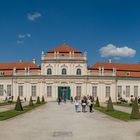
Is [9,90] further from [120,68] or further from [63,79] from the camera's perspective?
[120,68]

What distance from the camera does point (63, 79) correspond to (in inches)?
2650

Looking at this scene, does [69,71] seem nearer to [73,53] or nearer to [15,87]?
[73,53]

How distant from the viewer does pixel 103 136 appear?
515 inches

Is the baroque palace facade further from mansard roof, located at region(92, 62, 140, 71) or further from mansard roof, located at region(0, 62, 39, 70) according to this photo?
mansard roof, located at region(92, 62, 140, 71)

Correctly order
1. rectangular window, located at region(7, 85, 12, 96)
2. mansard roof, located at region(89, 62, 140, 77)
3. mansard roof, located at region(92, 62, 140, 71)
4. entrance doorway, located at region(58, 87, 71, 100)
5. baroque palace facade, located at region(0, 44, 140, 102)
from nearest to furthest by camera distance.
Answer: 1. baroque palace facade, located at region(0, 44, 140, 102)
2. entrance doorway, located at region(58, 87, 71, 100)
3. rectangular window, located at region(7, 85, 12, 96)
4. mansard roof, located at region(89, 62, 140, 77)
5. mansard roof, located at region(92, 62, 140, 71)

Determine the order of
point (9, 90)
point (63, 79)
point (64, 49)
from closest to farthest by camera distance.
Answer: point (63, 79) → point (64, 49) → point (9, 90)

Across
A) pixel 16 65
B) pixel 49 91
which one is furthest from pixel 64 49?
pixel 16 65

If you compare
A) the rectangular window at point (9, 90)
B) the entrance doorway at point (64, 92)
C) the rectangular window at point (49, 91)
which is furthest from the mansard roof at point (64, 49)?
the rectangular window at point (9, 90)

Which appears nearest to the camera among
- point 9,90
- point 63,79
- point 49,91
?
point 63,79

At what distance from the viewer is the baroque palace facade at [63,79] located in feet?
221

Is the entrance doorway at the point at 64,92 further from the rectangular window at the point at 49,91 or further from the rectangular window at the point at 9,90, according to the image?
the rectangular window at the point at 9,90

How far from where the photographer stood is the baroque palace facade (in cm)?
6750

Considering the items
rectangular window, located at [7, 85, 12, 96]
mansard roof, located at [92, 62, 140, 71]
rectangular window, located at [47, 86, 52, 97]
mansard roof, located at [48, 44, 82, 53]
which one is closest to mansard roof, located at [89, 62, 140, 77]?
mansard roof, located at [92, 62, 140, 71]

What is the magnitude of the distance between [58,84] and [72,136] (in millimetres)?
54378
